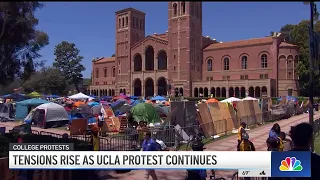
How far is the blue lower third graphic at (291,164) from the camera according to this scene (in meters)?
3.33

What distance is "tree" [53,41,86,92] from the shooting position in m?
83.5

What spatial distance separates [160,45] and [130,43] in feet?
30.0

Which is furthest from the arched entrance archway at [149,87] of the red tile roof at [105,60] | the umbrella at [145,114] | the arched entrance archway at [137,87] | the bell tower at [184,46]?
the umbrella at [145,114]

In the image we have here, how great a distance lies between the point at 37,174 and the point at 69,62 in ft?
267

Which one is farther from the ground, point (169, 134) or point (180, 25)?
point (180, 25)

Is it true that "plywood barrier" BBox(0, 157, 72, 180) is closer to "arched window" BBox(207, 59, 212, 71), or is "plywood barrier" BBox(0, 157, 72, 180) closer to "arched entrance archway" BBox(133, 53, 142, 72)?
"arched window" BBox(207, 59, 212, 71)

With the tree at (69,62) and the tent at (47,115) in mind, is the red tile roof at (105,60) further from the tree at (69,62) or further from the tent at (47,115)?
the tent at (47,115)

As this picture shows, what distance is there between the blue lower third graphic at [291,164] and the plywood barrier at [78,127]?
14.7m

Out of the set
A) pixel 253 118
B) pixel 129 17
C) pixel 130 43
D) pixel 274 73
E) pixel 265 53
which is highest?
A: pixel 129 17

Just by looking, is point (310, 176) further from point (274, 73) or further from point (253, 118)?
point (274, 73)

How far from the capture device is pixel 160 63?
68312mm

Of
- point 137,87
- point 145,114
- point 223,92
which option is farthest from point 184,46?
point 145,114

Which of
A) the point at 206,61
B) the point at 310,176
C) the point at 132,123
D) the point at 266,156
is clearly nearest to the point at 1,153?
the point at 266,156

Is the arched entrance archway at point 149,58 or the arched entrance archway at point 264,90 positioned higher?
the arched entrance archway at point 149,58
